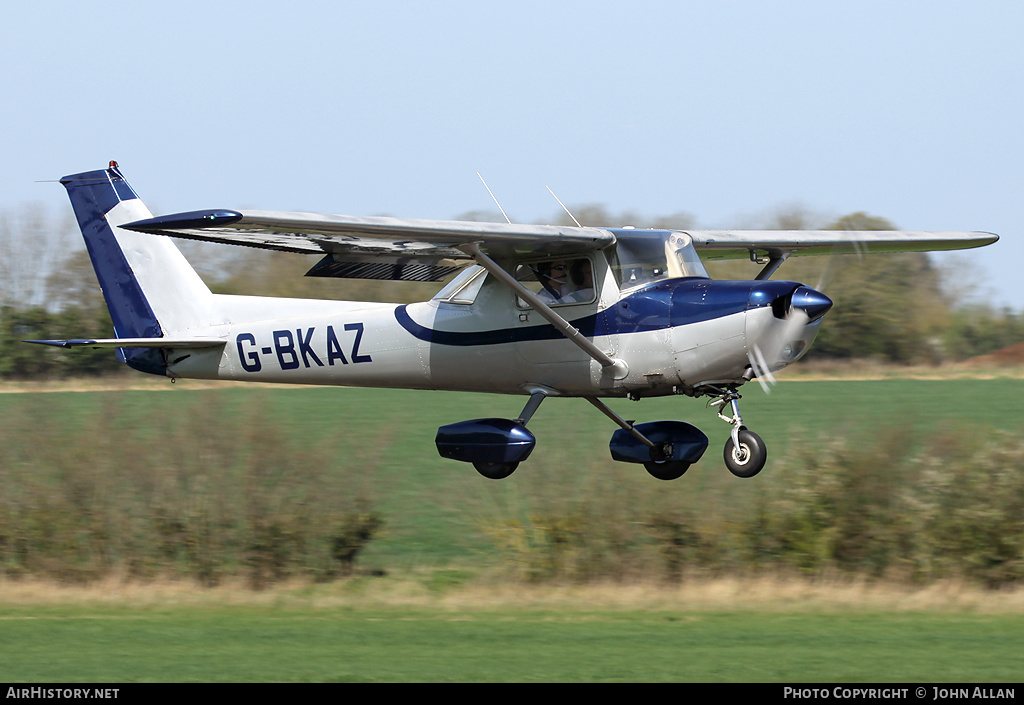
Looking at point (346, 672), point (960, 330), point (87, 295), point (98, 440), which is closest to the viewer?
point (346, 672)

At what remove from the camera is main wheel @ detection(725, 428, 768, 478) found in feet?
35.6

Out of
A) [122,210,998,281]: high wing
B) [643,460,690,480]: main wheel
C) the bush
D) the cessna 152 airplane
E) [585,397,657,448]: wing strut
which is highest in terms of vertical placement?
[122,210,998,281]: high wing

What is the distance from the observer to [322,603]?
18.4 metres

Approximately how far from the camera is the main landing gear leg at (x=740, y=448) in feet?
35.6

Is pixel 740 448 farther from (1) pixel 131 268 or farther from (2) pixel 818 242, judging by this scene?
(1) pixel 131 268

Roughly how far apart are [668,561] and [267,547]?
691cm

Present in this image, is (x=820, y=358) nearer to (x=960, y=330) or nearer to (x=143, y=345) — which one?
(x=960, y=330)

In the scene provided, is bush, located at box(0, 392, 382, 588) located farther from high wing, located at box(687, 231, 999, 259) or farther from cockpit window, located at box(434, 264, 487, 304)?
high wing, located at box(687, 231, 999, 259)

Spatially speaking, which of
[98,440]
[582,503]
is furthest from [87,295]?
[582,503]

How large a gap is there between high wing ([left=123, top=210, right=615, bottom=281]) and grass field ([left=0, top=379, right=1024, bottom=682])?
13.5 ft

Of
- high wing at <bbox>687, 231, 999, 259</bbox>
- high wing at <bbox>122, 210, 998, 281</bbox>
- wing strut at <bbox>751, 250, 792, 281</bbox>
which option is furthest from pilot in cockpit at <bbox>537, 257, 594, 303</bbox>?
wing strut at <bbox>751, 250, 792, 281</bbox>

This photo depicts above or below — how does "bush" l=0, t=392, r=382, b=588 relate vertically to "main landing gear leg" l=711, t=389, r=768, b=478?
below

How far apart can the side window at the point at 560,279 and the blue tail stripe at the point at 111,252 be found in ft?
16.4

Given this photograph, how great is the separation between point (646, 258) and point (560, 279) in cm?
85
